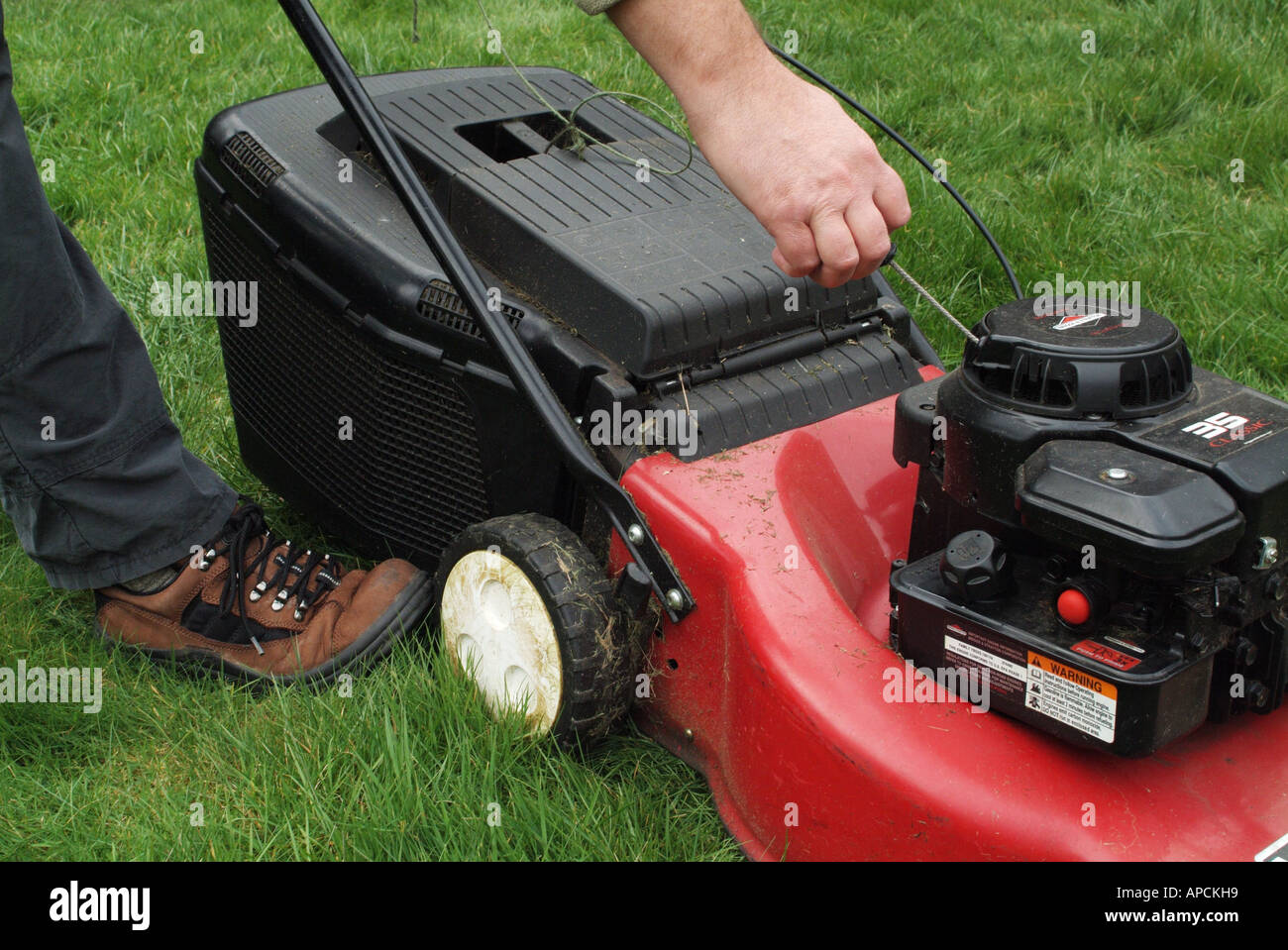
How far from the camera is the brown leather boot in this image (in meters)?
1.66

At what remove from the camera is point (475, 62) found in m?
3.18

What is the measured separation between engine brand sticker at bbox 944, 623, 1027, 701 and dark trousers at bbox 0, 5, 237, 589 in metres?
0.93

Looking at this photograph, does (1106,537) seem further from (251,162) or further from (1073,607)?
(251,162)

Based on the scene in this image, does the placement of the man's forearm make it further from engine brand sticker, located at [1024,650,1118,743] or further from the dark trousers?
the dark trousers

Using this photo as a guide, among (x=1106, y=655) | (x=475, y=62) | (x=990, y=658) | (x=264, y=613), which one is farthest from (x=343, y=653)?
(x=475, y=62)

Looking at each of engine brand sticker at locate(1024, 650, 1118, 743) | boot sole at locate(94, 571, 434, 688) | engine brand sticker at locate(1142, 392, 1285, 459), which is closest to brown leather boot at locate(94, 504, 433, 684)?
boot sole at locate(94, 571, 434, 688)

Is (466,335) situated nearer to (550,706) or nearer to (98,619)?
(550,706)

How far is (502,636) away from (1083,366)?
658mm

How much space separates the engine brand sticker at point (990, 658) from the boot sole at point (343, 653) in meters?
0.68

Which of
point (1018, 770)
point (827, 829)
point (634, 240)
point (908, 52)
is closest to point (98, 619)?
point (634, 240)

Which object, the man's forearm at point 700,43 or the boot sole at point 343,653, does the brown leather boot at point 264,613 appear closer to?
the boot sole at point 343,653

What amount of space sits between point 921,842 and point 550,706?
0.42 metres

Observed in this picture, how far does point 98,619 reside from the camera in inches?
68.0

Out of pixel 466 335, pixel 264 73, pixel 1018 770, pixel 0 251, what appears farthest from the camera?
pixel 264 73
